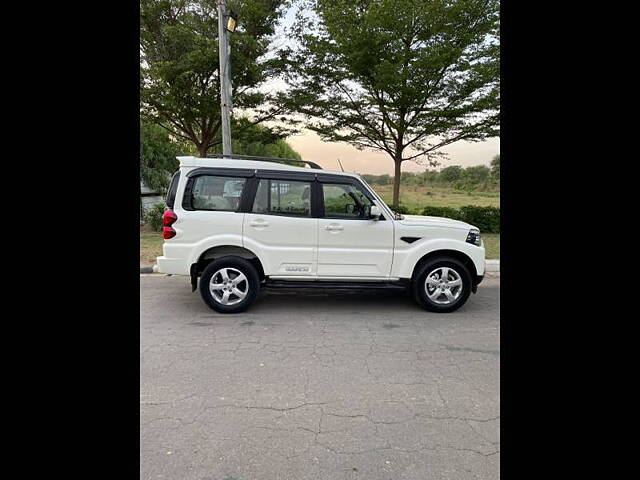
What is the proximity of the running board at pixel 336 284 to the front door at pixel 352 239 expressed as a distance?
0.11 metres

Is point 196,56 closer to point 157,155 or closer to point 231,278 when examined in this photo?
point 157,155

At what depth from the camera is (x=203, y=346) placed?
3.77 m

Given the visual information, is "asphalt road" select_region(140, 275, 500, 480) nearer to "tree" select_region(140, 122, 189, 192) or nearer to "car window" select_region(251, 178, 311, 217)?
"car window" select_region(251, 178, 311, 217)

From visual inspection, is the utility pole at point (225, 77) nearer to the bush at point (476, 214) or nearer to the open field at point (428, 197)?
the open field at point (428, 197)

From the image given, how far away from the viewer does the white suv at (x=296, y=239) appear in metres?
4.75

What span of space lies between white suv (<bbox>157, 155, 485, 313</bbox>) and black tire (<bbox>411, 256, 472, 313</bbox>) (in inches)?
0.5

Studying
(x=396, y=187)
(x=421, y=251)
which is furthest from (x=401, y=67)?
(x=421, y=251)

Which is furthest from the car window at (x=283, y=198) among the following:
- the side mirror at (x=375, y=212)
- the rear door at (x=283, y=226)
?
the side mirror at (x=375, y=212)

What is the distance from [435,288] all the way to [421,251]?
1.79 feet

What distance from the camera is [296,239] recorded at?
4.85m
